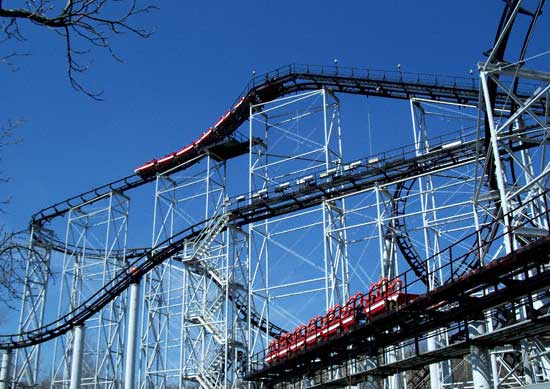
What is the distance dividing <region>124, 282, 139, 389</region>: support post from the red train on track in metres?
7.99

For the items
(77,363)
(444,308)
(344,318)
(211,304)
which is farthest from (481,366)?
(77,363)

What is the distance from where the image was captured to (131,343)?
32375mm

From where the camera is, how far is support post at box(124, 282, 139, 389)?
104ft

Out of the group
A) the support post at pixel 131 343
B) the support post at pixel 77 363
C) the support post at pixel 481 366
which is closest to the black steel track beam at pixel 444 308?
the support post at pixel 481 366

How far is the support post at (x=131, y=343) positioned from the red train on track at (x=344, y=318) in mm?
7993

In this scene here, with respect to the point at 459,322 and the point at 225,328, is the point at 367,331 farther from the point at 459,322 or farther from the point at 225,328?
the point at 225,328

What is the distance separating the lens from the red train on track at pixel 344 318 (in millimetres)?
20117

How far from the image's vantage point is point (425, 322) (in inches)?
708

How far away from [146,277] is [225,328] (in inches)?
336

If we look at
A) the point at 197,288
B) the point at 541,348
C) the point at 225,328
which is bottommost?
the point at 541,348

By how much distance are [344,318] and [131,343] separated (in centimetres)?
1356

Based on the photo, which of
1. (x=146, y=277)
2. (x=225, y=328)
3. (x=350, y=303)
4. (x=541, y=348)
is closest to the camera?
(x=541, y=348)

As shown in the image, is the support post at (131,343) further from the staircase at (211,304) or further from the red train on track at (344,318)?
the red train on track at (344,318)

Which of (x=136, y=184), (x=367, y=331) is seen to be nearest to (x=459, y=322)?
(x=367, y=331)
